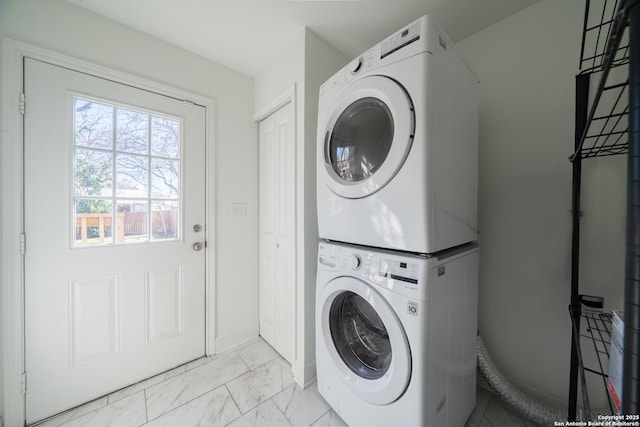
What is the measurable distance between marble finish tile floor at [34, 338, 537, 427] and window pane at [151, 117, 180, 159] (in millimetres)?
1592

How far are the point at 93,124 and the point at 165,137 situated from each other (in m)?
0.37

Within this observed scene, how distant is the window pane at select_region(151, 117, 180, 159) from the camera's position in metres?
1.60

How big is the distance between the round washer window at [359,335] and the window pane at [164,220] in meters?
1.33

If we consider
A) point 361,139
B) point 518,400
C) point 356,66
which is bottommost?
point 518,400

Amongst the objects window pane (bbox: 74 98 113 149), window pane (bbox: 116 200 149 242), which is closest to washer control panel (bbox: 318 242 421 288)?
window pane (bbox: 116 200 149 242)


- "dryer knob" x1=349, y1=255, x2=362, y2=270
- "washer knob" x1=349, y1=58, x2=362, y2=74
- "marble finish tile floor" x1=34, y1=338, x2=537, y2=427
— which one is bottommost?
"marble finish tile floor" x1=34, y1=338, x2=537, y2=427

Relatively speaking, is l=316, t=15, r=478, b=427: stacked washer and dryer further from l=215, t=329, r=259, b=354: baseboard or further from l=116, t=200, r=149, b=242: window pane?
l=116, t=200, r=149, b=242: window pane

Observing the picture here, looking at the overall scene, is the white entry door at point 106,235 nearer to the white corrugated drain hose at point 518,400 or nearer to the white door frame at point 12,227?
the white door frame at point 12,227

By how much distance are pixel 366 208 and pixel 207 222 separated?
1369 mm

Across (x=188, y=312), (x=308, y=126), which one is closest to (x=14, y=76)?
(x=308, y=126)

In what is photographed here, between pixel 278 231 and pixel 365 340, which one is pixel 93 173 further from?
pixel 365 340

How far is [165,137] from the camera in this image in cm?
165

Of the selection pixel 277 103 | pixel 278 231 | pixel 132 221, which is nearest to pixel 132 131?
pixel 132 221

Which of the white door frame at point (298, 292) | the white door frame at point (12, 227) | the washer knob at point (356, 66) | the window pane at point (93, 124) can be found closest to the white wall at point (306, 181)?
the white door frame at point (298, 292)
